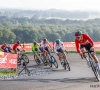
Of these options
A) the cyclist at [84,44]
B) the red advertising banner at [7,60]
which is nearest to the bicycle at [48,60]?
the red advertising banner at [7,60]

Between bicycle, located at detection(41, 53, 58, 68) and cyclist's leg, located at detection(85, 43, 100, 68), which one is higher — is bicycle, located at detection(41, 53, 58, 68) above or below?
below

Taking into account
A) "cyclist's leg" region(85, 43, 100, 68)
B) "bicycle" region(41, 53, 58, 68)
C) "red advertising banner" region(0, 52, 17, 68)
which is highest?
"cyclist's leg" region(85, 43, 100, 68)

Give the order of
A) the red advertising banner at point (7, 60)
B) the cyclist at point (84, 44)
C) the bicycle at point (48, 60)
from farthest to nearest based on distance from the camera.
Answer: the bicycle at point (48, 60)
the red advertising banner at point (7, 60)
the cyclist at point (84, 44)

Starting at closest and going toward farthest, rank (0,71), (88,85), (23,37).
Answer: (88,85) < (0,71) < (23,37)

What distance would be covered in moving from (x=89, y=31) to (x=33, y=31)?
3245 centimetres

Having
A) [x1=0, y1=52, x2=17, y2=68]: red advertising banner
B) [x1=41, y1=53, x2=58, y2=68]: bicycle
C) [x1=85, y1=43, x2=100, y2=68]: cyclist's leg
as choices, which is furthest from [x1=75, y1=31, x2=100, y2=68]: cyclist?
[x1=41, y1=53, x2=58, y2=68]: bicycle

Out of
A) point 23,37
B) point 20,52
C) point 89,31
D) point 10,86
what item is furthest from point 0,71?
point 89,31

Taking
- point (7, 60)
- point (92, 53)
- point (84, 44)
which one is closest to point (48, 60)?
point (7, 60)

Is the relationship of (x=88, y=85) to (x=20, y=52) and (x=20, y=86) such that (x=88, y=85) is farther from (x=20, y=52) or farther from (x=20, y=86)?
(x=20, y=52)

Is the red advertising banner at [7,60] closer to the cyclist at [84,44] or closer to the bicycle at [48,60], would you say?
the bicycle at [48,60]

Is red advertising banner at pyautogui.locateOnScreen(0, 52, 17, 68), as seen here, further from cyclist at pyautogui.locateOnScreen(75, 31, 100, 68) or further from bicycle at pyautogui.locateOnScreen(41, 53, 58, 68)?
cyclist at pyautogui.locateOnScreen(75, 31, 100, 68)

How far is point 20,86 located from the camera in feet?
33.1

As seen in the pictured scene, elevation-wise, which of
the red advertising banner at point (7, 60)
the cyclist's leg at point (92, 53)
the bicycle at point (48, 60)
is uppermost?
the cyclist's leg at point (92, 53)

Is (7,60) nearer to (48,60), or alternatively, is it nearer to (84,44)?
(48,60)
